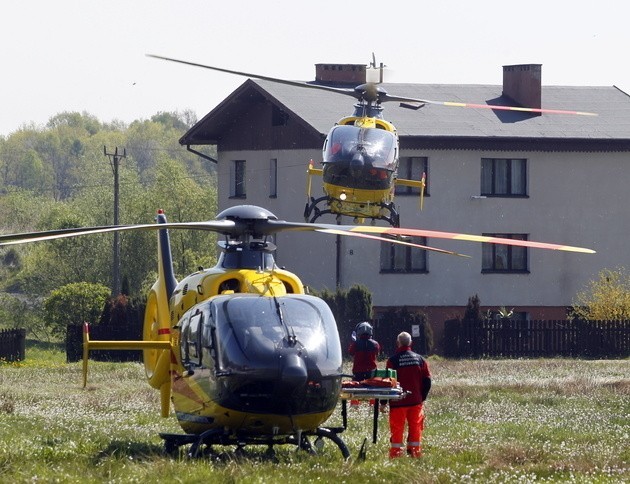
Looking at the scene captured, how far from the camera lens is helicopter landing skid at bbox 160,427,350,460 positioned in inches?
598

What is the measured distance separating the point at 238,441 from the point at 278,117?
119 ft

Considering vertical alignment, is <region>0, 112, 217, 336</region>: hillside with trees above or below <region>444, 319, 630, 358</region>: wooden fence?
above

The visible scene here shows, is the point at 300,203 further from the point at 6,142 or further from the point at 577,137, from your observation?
the point at 6,142

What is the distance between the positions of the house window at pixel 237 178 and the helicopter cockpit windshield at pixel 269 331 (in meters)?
38.3

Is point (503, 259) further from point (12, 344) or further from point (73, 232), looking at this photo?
point (73, 232)

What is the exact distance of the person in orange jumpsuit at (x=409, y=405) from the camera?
16.1 metres

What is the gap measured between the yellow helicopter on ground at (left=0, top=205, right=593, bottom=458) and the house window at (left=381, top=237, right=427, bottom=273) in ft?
108

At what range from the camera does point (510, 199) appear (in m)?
50.5

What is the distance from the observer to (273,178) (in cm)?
5153

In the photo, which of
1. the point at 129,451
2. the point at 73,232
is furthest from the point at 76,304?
the point at 73,232

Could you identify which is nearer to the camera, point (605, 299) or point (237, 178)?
point (605, 299)

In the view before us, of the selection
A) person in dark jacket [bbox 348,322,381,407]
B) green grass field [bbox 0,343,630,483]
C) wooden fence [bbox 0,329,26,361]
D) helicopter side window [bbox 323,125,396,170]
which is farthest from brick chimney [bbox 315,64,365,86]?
person in dark jacket [bbox 348,322,381,407]

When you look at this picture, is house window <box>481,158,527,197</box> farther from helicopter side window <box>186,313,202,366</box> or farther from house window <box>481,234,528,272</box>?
helicopter side window <box>186,313,202,366</box>

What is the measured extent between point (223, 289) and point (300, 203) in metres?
33.1
